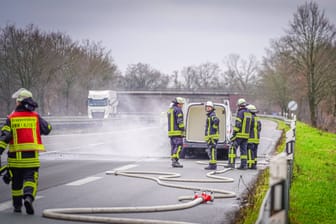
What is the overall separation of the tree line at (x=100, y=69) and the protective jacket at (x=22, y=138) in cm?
3621

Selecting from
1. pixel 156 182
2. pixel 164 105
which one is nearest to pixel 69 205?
pixel 156 182

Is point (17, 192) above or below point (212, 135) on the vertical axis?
below

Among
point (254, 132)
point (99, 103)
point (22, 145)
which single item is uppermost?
point (99, 103)

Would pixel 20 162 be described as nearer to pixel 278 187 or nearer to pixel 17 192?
pixel 17 192

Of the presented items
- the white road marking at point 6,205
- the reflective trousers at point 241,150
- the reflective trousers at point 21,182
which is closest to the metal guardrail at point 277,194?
the reflective trousers at point 21,182

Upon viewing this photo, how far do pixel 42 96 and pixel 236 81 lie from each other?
67084 mm

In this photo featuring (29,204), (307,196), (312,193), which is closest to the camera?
(29,204)

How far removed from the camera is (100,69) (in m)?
64.3

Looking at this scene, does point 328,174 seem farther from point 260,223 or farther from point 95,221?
point 260,223

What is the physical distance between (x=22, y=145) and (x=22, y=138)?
0.34 ft

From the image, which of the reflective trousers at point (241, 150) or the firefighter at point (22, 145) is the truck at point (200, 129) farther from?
the firefighter at point (22, 145)

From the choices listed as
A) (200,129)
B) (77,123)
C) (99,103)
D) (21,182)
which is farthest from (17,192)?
(99,103)

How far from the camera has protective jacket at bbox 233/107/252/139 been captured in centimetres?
1468

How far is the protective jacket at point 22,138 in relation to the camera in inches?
309
